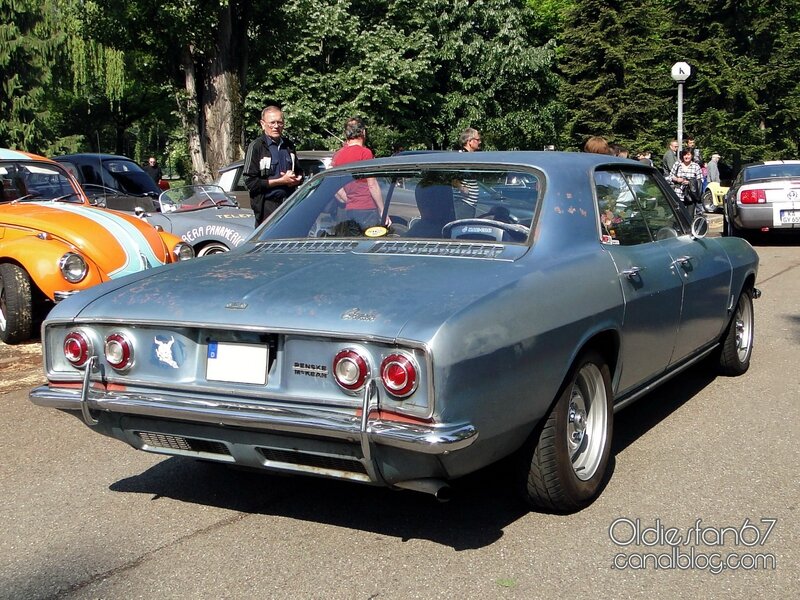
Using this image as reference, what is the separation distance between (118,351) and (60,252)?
4.73 meters

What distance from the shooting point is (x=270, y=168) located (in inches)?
350

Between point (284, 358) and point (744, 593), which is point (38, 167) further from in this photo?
point (744, 593)

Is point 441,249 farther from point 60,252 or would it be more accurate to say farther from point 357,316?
point 60,252

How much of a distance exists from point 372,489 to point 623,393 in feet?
4.08

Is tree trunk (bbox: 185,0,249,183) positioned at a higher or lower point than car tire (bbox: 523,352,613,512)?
higher

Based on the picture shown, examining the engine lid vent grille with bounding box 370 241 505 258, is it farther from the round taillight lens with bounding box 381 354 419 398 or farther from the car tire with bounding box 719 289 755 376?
the car tire with bounding box 719 289 755 376

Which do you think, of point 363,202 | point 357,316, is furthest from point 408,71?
point 357,316

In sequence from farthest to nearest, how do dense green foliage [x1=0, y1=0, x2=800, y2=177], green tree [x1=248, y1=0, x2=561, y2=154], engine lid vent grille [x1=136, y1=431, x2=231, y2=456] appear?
green tree [x1=248, y1=0, x2=561, y2=154], dense green foliage [x1=0, y1=0, x2=800, y2=177], engine lid vent grille [x1=136, y1=431, x2=231, y2=456]

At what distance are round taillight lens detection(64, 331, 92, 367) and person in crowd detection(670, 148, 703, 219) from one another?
11.4 m

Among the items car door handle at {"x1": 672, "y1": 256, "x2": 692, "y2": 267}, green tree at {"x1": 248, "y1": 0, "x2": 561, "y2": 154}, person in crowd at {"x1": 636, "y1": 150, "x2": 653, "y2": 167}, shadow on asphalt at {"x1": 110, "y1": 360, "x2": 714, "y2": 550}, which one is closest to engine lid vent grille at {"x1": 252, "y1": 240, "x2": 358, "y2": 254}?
shadow on asphalt at {"x1": 110, "y1": 360, "x2": 714, "y2": 550}

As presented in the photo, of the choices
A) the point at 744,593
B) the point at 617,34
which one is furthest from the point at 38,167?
the point at 617,34

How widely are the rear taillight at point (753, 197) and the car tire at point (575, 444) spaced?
41.2 feet

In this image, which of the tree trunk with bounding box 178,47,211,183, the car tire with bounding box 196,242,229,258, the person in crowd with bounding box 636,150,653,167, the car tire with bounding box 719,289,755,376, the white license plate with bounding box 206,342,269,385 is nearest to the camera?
the white license plate with bounding box 206,342,269,385

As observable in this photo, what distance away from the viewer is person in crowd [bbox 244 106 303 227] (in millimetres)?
8812
